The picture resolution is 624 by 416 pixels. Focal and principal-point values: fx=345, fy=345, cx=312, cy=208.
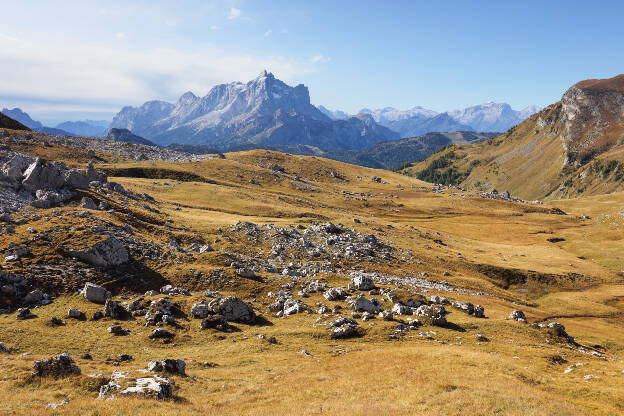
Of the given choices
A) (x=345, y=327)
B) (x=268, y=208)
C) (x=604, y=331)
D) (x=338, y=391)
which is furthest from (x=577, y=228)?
(x=338, y=391)

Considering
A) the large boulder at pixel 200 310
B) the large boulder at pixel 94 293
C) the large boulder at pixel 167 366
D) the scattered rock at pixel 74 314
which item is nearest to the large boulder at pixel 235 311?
the large boulder at pixel 200 310

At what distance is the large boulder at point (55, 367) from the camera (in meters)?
24.7

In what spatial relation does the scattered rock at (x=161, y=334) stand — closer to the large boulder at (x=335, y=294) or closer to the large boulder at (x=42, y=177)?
the large boulder at (x=335, y=294)

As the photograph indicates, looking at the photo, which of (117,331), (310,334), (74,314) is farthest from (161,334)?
(310,334)

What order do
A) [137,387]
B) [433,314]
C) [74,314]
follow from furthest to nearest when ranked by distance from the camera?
[433,314]
[74,314]
[137,387]

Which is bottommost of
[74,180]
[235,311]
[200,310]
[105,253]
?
[235,311]

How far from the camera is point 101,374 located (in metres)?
25.7

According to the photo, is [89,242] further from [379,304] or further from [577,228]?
[577,228]

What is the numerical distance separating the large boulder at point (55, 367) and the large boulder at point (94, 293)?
19741 millimetres

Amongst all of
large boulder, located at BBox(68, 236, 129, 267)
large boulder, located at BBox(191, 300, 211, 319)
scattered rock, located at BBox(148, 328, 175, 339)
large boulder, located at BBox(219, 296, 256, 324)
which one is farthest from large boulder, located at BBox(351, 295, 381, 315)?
large boulder, located at BBox(68, 236, 129, 267)

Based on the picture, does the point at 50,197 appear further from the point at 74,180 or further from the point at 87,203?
the point at 74,180

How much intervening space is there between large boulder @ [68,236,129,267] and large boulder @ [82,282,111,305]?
5.61m

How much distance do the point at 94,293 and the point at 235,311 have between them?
1782 cm

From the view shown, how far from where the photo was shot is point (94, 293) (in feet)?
143
